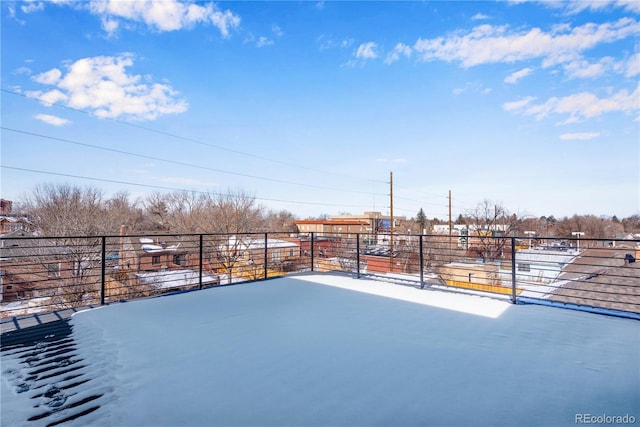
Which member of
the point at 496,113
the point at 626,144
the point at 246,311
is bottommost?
the point at 246,311

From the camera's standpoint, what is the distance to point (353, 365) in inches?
69.1

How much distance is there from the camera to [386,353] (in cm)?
193

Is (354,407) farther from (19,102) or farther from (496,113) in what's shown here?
(19,102)

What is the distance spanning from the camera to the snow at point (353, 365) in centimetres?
131

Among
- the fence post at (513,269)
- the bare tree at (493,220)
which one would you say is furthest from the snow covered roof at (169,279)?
the bare tree at (493,220)

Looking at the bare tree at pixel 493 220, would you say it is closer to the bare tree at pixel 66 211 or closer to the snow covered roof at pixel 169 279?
the snow covered roof at pixel 169 279

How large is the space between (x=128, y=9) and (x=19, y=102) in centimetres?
421

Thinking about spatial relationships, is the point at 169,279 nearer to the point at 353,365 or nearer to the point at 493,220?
the point at 353,365

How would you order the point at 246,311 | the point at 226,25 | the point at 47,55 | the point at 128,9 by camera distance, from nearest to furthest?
1. the point at 246,311
2. the point at 128,9
3. the point at 226,25
4. the point at 47,55

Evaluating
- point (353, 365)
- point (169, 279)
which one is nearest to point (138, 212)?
point (169, 279)

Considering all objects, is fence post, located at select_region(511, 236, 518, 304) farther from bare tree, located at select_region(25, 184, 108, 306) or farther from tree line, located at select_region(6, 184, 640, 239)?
bare tree, located at select_region(25, 184, 108, 306)

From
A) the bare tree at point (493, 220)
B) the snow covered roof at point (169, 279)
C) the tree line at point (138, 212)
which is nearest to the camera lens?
the snow covered roof at point (169, 279)

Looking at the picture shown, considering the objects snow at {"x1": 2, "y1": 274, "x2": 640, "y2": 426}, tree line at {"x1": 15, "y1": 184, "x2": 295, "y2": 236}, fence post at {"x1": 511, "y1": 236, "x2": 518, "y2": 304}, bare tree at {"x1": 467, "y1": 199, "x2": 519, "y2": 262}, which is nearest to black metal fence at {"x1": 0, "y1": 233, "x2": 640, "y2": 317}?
fence post at {"x1": 511, "y1": 236, "x2": 518, "y2": 304}

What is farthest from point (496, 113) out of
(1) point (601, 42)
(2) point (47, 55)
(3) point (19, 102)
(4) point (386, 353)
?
(3) point (19, 102)
